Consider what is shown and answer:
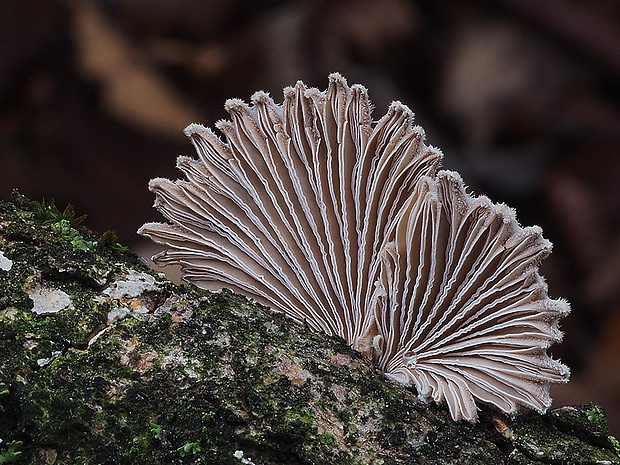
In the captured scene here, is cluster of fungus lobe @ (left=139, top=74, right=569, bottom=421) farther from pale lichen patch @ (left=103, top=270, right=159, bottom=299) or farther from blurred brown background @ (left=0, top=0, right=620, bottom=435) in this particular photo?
blurred brown background @ (left=0, top=0, right=620, bottom=435)

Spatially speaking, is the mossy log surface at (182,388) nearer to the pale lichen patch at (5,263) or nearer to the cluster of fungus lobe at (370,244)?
the pale lichen patch at (5,263)

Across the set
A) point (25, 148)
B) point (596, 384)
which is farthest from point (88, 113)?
point (596, 384)

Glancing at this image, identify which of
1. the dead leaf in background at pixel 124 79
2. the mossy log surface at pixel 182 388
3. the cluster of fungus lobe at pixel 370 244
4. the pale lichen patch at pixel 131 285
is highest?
the dead leaf in background at pixel 124 79

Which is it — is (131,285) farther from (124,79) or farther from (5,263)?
(124,79)

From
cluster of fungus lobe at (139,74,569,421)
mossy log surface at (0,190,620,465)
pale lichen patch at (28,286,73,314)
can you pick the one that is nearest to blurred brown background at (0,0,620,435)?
cluster of fungus lobe at (139,74,569,421)

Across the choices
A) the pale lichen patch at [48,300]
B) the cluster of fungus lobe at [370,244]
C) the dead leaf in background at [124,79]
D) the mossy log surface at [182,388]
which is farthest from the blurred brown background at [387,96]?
the pale lichen patch at [48,300]
